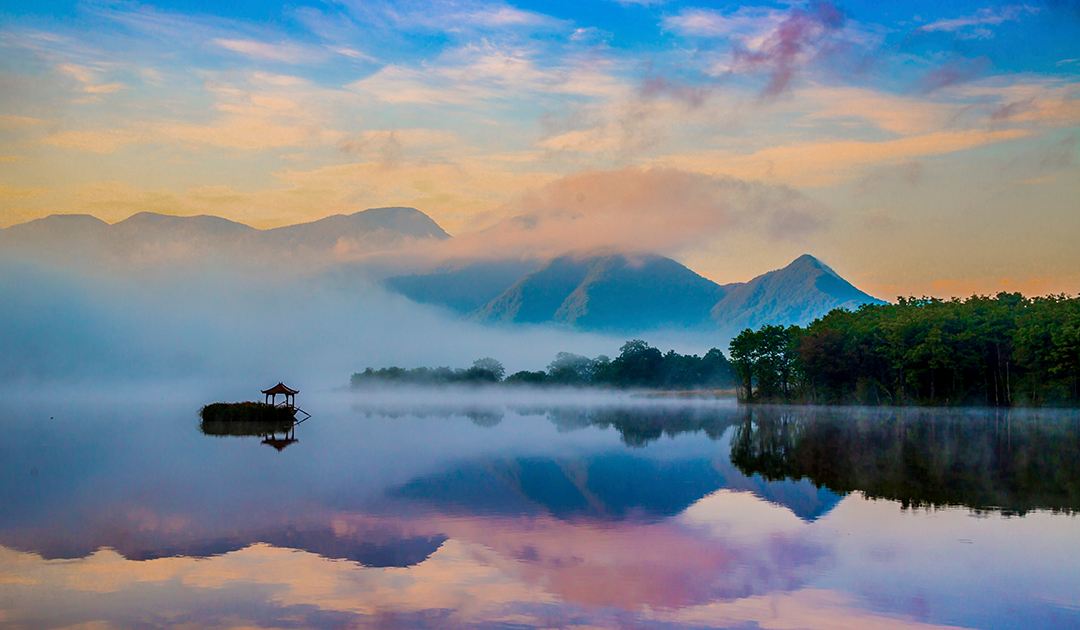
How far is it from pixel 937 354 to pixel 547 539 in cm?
7334

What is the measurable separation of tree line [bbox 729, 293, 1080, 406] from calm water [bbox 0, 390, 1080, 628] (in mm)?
45058

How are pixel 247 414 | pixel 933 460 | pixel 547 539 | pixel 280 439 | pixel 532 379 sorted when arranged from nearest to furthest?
1. pixel 547 539
2. pixel 933 460
3. pixel 280 439
4. pixel 247 414
5. pixel 532 379

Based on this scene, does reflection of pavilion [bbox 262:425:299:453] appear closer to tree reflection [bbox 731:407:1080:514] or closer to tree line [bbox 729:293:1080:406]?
tree reflection [bbox 731:407:1080:514]

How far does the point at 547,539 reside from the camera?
1942 cm

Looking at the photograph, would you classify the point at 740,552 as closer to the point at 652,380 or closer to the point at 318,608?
the point at 318,608

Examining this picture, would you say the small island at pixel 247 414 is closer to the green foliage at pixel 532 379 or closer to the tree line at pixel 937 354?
the tree line at pixel 937 354

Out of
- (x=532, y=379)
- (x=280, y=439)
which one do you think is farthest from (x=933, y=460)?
(x=532, y=379)

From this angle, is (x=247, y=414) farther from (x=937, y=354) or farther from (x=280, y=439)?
(x=937, y=354)

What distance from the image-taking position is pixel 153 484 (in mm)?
28984

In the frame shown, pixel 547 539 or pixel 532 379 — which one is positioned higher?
pixel 532 379

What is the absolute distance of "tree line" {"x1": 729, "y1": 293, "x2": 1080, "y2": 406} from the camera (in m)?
79.6

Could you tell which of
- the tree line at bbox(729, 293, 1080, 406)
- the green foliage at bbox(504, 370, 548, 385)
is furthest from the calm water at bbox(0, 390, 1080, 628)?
the green foliage at bbox(504, 370, 548, 385)

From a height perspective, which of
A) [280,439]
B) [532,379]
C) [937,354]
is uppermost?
[937,354]

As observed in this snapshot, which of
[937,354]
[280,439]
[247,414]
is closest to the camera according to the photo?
[280,439]
